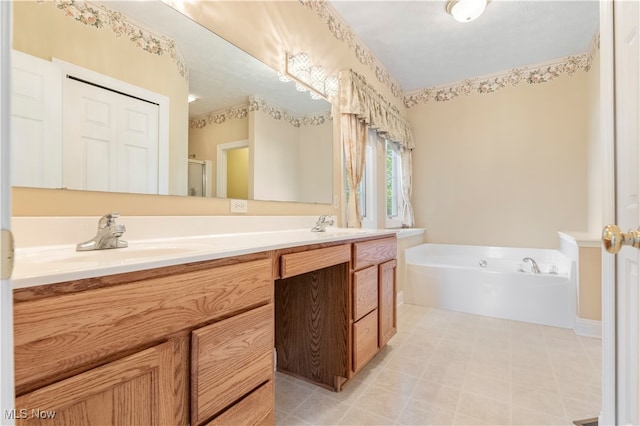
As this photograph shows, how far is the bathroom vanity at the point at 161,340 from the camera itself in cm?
53

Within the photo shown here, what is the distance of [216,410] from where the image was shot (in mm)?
833

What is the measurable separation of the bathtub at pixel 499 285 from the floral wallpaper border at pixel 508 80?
197cm

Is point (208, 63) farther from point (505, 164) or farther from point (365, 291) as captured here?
point (505, 164)

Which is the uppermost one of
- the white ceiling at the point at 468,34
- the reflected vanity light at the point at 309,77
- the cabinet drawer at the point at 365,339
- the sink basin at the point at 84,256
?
the white ceiling at the point at 468,34

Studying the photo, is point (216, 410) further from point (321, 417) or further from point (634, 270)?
point (634, 270)

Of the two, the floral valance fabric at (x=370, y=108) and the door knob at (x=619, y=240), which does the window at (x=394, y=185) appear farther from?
the door knob at (x=619, y=240)

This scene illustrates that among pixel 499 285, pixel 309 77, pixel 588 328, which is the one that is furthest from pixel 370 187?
pixel 588 328

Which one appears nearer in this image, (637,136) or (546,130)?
(637,136)

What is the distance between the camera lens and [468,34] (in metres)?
2.72

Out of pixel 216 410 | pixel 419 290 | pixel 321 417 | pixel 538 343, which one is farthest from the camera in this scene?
pixel 419 290

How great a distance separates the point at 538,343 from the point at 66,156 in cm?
297

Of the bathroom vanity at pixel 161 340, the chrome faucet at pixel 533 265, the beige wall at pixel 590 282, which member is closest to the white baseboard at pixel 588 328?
the beige wall at pixel 590 282

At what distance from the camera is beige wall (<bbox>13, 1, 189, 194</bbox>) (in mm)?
905

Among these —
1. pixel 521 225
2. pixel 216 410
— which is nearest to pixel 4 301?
pixel 216 410
